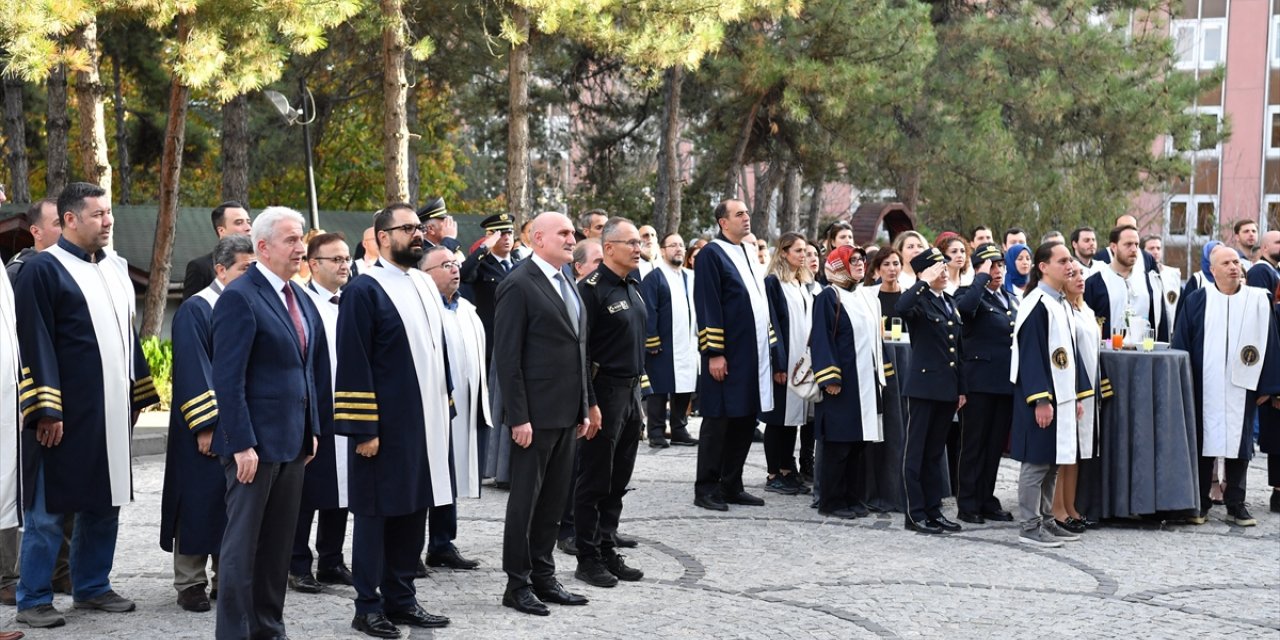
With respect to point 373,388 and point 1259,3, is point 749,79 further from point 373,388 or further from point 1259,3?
point 1259,3

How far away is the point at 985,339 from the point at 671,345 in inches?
140

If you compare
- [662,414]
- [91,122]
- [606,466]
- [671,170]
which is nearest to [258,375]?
[606,466]

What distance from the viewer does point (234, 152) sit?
23922mm

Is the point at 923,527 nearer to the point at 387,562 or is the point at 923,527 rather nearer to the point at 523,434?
the point at 523,434

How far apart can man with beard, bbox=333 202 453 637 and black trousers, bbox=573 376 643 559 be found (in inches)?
45.9

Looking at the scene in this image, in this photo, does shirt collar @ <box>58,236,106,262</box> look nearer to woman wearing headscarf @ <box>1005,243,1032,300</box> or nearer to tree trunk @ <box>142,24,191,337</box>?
woman wearing headscarf @ <box>1005,243,1032,300</box>

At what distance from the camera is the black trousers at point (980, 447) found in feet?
32.6

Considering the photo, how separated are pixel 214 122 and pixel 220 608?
31.1 m

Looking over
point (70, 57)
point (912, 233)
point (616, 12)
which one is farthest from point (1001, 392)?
point (616, 12)

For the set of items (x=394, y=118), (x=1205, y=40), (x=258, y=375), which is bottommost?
(x=258, y=375)

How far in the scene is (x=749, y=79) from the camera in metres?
23.4

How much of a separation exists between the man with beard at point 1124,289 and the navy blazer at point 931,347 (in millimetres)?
1916

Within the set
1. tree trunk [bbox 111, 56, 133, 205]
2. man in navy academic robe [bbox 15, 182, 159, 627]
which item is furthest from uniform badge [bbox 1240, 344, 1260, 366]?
tree trunk [bbox 111, 56, 133, 205]

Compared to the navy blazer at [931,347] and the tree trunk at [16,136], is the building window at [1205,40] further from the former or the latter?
the navy blazer at [931,347]
